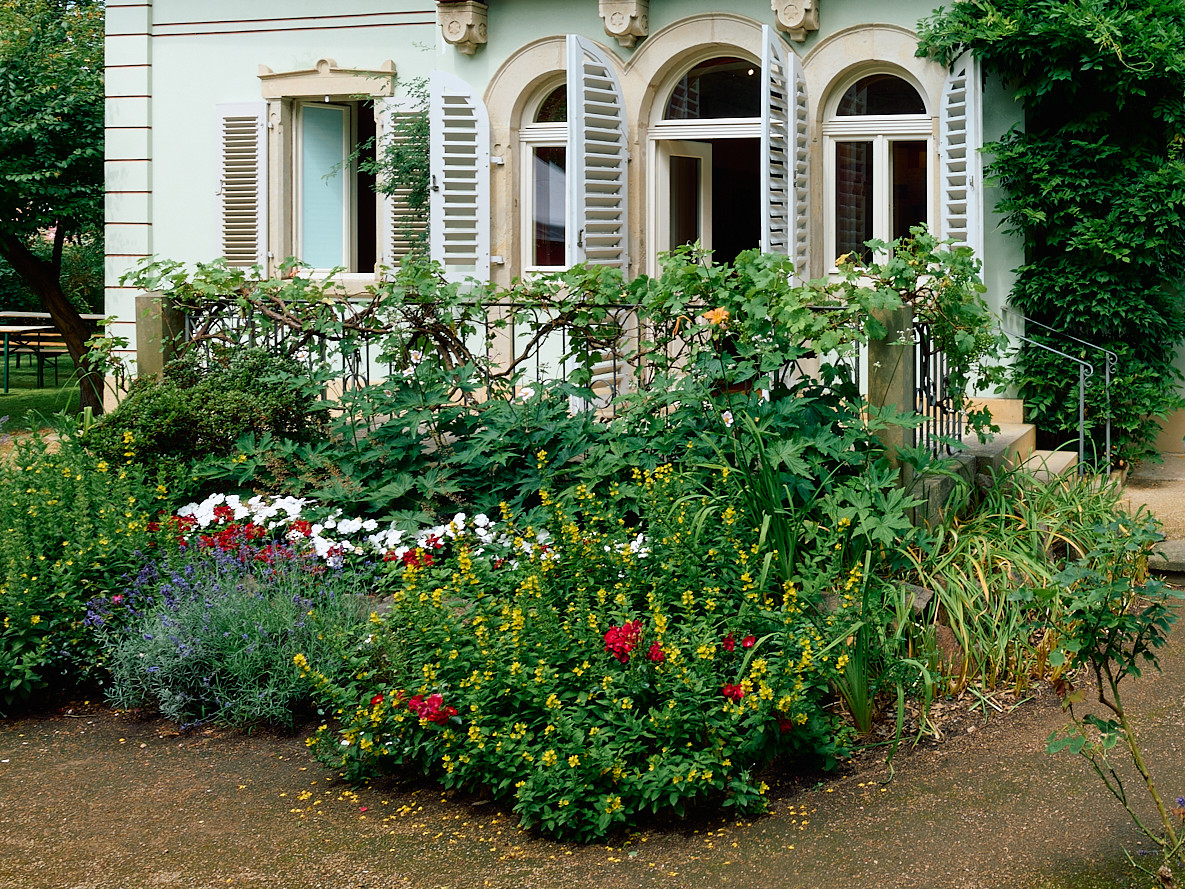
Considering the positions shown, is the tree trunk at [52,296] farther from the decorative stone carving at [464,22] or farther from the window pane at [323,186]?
the decorative stone carving at [464,22]

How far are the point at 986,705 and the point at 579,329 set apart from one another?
8.99ft

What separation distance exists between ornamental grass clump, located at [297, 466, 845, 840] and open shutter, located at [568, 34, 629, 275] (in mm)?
5704

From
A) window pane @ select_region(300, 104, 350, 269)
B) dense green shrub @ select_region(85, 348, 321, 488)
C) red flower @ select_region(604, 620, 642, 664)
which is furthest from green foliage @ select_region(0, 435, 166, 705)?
window pane @ select_region(300, 104, 350, 269)

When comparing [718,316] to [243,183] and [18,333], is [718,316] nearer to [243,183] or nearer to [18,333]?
[243,183]

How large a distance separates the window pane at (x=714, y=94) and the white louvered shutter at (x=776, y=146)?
0.87m

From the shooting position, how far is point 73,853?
3.61m

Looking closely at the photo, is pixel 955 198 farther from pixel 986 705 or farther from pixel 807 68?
pixel 986 705

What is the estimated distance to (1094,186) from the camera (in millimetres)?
8930

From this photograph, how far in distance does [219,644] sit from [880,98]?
735cm

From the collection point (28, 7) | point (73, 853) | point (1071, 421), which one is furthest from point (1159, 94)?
point (28, 7)

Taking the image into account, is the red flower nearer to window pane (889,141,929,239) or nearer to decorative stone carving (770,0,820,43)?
window pane (889,141,929,239)

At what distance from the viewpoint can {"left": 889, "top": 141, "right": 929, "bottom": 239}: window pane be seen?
1001 cm

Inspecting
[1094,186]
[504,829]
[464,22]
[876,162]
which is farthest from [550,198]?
[504,829]

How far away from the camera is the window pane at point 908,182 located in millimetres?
10008
